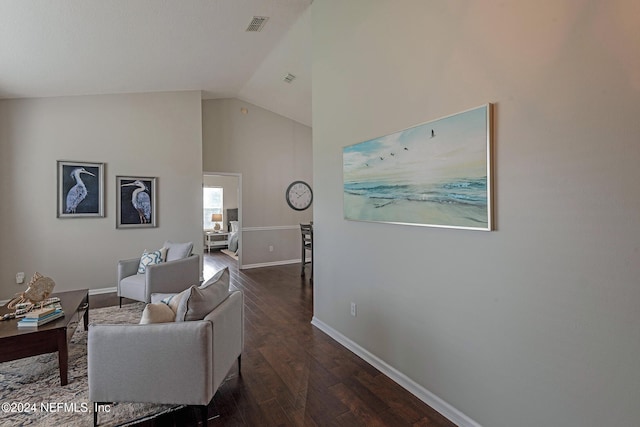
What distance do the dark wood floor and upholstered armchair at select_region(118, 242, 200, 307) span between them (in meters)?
1.10

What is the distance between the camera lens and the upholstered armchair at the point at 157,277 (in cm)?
362

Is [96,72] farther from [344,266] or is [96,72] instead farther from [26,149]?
[344,266]

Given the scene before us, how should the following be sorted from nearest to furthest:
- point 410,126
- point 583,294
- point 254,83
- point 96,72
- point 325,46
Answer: point 583,294 → point 410,126 → point 325,46 → point 96,72 → point 254,83

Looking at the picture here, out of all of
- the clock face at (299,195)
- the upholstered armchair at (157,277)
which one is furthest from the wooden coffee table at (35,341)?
the clock face at (299,195)

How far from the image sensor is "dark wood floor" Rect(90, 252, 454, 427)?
1982mm


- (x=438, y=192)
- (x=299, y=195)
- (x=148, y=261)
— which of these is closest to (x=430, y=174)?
(x=438, y=192)

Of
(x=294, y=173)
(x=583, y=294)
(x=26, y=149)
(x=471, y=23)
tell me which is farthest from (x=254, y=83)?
(x=583, y=294)

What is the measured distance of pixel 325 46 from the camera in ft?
10.7

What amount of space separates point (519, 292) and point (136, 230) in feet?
17.4

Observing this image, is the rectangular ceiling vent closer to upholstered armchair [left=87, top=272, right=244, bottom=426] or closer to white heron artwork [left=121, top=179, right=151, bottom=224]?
white heron artwork [left=121, top=179, right=151, bottom=224]

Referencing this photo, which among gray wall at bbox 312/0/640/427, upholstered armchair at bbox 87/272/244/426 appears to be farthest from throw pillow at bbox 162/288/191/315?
gray wall at bbox 312/0/640/427

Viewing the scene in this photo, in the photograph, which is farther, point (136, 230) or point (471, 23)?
point (136, 230)

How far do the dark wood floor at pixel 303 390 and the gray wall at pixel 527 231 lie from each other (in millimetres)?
249

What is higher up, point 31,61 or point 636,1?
point 31,61
